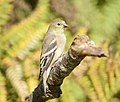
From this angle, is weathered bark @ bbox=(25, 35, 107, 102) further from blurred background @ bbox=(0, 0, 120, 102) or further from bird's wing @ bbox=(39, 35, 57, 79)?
blurred background @ bbox=(0, 0, 120, 102)

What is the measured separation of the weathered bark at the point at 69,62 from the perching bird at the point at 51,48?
0.03 m

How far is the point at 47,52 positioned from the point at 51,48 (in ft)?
0.19

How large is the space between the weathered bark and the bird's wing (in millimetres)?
129

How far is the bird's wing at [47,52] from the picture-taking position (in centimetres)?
168

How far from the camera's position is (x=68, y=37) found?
224 centimetres

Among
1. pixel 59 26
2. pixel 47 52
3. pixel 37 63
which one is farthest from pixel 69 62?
pixel 37 63

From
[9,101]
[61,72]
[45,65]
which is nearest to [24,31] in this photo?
[9,101]

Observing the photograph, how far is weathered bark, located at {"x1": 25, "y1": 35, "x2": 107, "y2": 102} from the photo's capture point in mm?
1241

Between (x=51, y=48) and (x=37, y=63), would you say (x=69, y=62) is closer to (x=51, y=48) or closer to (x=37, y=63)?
(x=51, y=48)

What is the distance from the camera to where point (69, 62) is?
132cm

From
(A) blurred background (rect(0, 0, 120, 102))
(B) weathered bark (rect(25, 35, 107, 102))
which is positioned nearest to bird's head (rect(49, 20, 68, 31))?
(A) blurred background (rect(0, 0, 120, 102))

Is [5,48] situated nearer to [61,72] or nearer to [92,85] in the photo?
[92,85]

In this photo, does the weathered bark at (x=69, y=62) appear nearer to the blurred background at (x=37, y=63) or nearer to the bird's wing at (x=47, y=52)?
the bird's wing at (x=47, y=52)

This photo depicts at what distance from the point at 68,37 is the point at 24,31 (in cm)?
19
